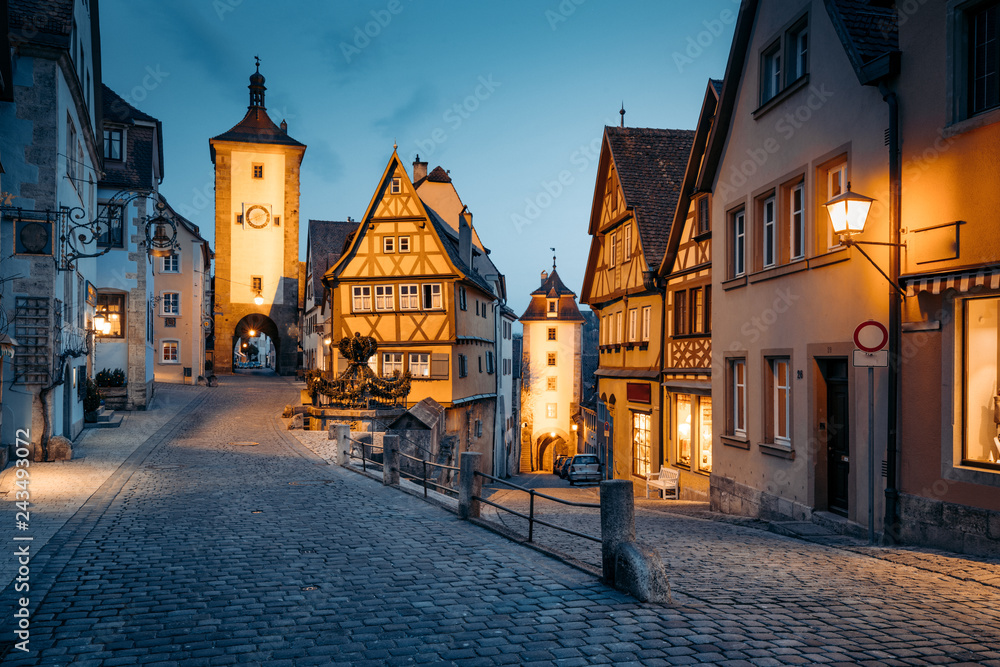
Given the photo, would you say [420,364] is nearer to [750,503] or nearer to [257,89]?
[750,503]

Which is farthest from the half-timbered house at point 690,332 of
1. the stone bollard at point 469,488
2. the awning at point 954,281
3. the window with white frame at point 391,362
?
the window with white frame at point 391,362

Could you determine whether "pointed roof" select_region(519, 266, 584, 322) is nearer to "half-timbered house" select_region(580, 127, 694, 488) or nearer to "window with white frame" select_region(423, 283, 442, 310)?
"window with white frame" select_region(423, 283, 442, 310)

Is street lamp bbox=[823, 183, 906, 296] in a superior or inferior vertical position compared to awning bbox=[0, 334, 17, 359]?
superior

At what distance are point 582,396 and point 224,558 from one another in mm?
47435

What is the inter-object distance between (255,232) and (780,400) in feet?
142

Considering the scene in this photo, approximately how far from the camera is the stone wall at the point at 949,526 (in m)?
7.97

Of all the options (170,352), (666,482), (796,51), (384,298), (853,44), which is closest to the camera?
(853,44)

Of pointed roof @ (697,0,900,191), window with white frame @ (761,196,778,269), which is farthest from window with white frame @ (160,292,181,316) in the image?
window with white frame @ (761,196,778,269)

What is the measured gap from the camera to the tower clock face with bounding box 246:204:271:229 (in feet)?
165

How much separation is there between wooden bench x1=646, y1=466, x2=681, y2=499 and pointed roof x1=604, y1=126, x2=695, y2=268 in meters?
5.55

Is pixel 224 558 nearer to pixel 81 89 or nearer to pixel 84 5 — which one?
pixel 81 89

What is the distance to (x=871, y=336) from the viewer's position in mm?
9094

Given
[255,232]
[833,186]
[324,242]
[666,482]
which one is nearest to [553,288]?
[324,242]

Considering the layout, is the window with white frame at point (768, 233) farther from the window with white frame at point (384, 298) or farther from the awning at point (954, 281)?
the window with white frame at point (384, 298)
